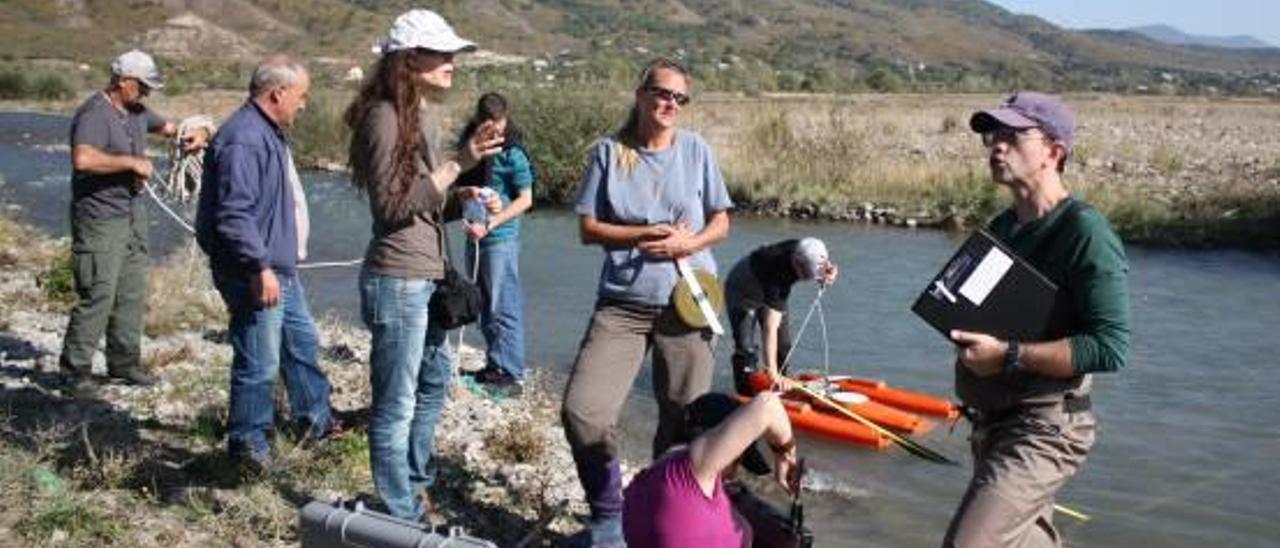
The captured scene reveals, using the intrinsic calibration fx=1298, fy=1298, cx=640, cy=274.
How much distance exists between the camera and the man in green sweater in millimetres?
3602

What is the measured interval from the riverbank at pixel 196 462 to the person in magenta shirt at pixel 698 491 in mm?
1141

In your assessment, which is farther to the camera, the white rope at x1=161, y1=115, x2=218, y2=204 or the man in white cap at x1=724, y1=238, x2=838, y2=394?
the man in white cap at x1=724, y1=238, x2=838, y2=394

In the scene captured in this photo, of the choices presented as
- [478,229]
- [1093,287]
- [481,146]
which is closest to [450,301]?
[481,146]

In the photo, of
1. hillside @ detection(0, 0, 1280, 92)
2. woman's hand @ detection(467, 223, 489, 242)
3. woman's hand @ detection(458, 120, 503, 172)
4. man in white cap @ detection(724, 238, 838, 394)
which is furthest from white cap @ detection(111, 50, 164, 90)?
hillside @ detection(0, 0, 1280, 92)

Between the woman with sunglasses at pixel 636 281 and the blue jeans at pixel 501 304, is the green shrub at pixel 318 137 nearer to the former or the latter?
the blue jeans at pixel 501 304

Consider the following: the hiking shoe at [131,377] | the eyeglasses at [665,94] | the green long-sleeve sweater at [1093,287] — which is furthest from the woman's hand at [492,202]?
the green long-sleeve sweater at [1093,287]

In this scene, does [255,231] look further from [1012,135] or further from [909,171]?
[909,171]

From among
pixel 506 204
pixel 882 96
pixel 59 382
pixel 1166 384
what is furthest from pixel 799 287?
pixel 882 96

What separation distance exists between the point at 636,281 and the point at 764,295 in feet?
9.50

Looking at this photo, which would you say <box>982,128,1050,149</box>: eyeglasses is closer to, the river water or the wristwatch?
the wristwatch

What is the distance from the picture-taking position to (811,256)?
7285 mm

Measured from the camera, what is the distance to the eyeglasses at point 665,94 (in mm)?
4754

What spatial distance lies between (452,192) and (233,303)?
1.09 m

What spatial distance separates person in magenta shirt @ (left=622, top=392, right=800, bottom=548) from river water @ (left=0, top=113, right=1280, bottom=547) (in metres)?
2.76
